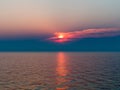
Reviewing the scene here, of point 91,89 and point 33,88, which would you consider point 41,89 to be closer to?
point 33,88

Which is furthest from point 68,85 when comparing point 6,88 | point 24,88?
point 6,88

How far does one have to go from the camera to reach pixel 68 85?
57906 mm

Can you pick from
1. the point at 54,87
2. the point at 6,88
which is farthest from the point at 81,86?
the point at 6,88

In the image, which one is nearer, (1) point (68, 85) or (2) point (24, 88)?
(2) point (24, 88)

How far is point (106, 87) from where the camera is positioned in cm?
5466

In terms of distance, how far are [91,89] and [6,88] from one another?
22885 millimetres

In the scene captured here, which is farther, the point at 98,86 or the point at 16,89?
the point at 98,86

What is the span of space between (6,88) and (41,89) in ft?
31.9

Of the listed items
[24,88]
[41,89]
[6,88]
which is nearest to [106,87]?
[41,89]

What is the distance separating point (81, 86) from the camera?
183 feet

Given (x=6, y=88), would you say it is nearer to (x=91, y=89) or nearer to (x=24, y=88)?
(x=24, y=88)

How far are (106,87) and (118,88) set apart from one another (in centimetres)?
329

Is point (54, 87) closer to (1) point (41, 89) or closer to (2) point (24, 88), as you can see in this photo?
(1) point (41, 89)

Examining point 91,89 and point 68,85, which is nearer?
point 91,89
